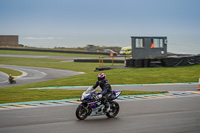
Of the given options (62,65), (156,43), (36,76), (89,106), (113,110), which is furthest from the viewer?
(62,65)

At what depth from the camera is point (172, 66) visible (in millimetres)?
35750

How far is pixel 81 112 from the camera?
1091cm

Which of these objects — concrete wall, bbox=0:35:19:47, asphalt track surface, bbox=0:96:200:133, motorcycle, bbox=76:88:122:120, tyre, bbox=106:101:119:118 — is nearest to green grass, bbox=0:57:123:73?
asphalt track surface, bbox=0:96:200:133

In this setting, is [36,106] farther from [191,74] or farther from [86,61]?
[86,61]

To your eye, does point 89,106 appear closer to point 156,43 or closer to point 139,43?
point 139,43

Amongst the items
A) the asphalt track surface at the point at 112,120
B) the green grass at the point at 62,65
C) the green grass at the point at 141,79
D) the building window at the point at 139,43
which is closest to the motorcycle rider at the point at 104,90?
the asphalt track surface at the point at 112,120

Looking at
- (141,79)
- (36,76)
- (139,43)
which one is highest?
(139,43)

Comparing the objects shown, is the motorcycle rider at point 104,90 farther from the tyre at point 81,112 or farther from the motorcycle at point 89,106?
the tyre at point 81,112

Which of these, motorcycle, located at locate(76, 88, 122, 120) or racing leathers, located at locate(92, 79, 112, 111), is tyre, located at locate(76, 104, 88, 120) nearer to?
motorcycle, located at locate(76, 88, 122, 120)

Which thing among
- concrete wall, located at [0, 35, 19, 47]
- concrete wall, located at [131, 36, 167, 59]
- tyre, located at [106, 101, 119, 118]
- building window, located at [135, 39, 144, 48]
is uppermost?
concrete wall, located at [0, 35, 19, 47]

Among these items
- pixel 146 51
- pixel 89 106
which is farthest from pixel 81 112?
pixel 146 51

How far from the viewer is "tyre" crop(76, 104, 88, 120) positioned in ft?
35.3

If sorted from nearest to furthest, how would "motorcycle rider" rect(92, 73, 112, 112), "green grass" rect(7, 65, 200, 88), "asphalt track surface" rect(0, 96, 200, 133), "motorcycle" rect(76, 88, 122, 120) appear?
"asphalt track surface" rect(0, 96, 200, 133), "motorcycle" rect(76, 88, 122, 120), "motorcycle rider" rect(92, 73, 112, 112), "green grass" rect(7, 65, 200, 88)

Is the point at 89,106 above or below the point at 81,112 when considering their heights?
above
